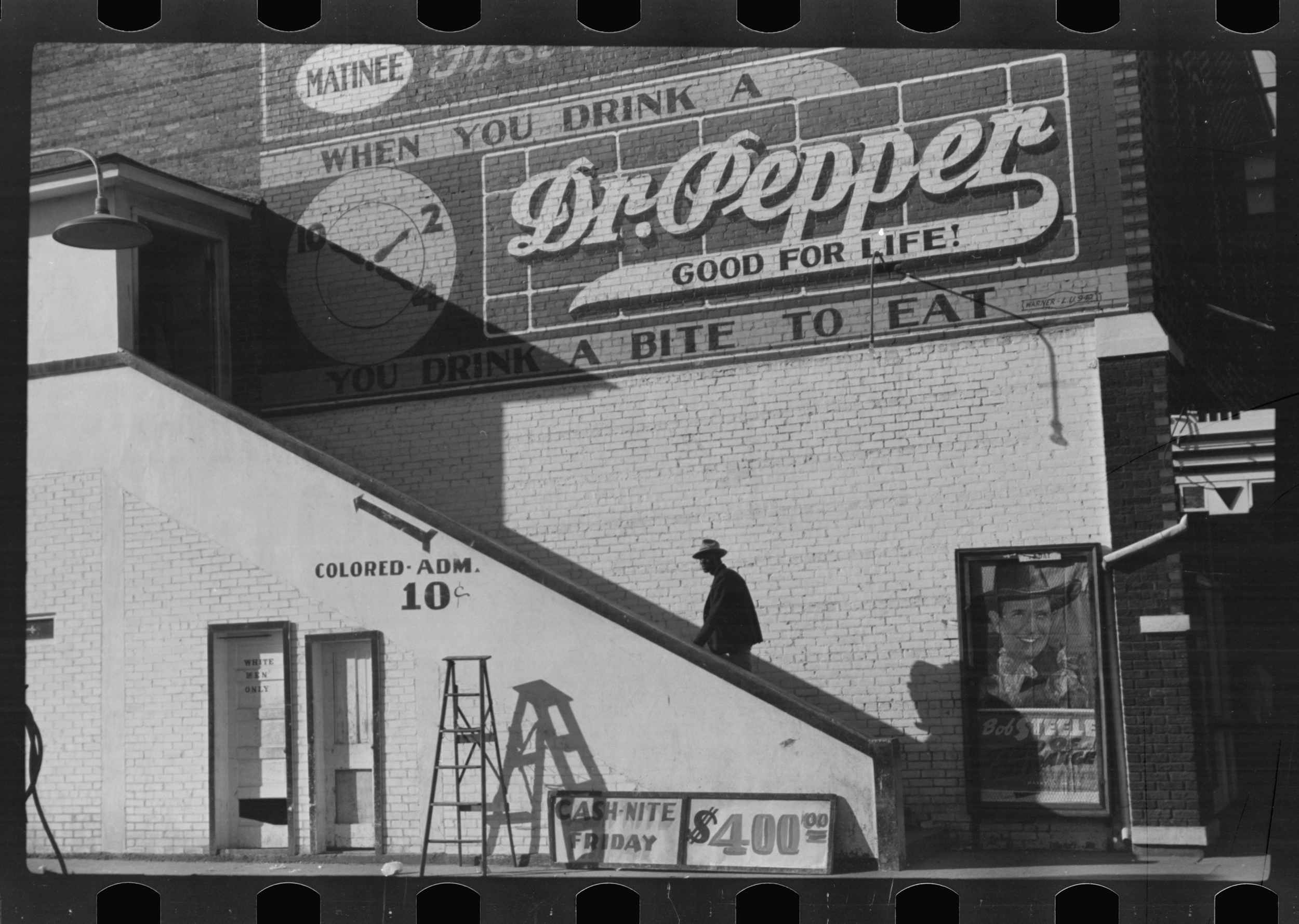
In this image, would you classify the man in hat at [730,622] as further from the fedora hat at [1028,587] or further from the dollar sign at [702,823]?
the fedora hat at [1028,587]

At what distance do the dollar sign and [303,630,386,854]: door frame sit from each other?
2.35 metres

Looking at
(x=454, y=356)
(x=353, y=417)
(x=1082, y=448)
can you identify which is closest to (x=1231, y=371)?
(x=1082, y=448)

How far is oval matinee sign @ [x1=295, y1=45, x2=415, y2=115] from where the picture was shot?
1170 centimetres

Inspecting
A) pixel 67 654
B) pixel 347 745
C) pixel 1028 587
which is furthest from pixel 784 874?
pixel 67 654

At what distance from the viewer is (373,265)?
1184 cm

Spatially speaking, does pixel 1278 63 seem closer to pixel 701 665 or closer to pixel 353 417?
pixel 701 665

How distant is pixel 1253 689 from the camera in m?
9.23

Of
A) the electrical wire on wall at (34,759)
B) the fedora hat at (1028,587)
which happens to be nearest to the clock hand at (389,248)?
the electrical wire on wall at (34,759)

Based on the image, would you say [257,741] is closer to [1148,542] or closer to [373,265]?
[373,265]

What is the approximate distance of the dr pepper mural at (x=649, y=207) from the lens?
1016cm

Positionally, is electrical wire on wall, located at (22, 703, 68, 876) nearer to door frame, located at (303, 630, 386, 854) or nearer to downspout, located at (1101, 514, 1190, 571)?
door frame, located at (303, 630, 386, 854)

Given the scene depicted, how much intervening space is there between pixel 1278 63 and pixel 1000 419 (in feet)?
10.1

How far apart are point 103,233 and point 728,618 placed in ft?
18.1

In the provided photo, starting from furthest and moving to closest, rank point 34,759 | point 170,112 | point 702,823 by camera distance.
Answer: point 170,112
point 34,759
point 702,823
